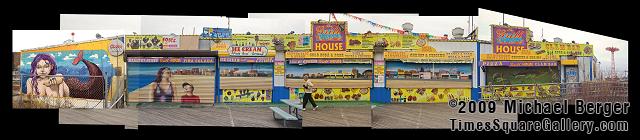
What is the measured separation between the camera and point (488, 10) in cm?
982

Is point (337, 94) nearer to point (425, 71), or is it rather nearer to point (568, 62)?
point (425, 71)

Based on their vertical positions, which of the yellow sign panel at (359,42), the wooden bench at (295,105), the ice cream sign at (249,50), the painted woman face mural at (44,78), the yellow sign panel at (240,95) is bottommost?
the wooden bench at (295,105)

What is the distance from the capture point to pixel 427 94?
10.5 metres

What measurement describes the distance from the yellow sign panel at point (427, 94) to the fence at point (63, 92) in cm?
554

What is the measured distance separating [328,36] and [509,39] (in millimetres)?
2854

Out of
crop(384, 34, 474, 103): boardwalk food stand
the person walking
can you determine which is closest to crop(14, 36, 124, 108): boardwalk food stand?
the person walking

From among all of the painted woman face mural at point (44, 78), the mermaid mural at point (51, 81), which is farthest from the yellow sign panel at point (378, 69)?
the painted woman face mural at point (44, 78)

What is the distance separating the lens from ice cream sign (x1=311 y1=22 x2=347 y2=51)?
10.3m

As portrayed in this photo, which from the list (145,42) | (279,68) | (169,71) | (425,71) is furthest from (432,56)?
(145,42)

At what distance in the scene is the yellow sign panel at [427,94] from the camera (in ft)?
34.2

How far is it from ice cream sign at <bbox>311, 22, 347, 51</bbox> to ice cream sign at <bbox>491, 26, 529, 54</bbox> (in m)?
2.35

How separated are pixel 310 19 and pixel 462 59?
2.51 metres

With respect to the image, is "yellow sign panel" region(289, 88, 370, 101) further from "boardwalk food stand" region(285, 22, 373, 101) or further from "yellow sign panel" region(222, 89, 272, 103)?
"yellow sign panel" region(222, 89, 272, 103)

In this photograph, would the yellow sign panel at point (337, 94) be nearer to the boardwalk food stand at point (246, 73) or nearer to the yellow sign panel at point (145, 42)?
the boardwalk food stand at point (246, 73)
